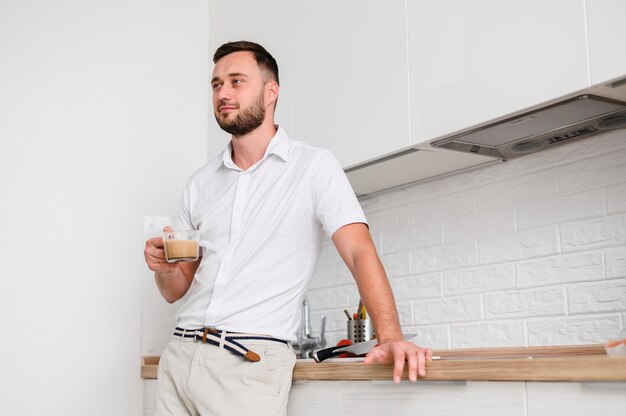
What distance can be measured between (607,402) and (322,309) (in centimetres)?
193

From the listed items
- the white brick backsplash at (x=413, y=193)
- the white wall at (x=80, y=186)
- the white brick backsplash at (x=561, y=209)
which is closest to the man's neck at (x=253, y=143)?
the white brick backsplash at (x=413, y=193)

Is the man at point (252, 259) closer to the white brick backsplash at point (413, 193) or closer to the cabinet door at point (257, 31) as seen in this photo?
the cabinet door at point (257, 31)

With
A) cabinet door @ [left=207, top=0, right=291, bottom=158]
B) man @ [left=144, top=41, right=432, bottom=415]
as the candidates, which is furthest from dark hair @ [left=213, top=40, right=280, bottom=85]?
cabinet door @ [left=207, top=0, right=291, bottom=158]

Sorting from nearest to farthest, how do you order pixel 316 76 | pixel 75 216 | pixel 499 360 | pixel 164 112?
pixel 499 360, pixel 316 76, pixel 75 216, pixel 164 112

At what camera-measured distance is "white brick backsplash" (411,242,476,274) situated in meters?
2.57

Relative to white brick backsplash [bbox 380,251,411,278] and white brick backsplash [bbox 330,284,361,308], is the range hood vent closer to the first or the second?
white brick backsplash [bbox 380,251,411,278]

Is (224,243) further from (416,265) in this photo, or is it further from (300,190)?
(416,265)

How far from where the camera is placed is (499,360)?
4.72ft

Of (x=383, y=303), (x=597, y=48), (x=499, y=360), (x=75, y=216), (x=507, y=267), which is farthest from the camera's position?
(x=75, y=216)

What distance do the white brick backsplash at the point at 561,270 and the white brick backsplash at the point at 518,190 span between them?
0.64 ft

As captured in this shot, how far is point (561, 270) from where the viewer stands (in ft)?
7.45

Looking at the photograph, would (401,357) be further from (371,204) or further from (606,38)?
(371,204)

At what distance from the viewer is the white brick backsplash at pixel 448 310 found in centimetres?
253

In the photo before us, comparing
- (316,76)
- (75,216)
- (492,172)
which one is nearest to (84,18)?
(75,216)
